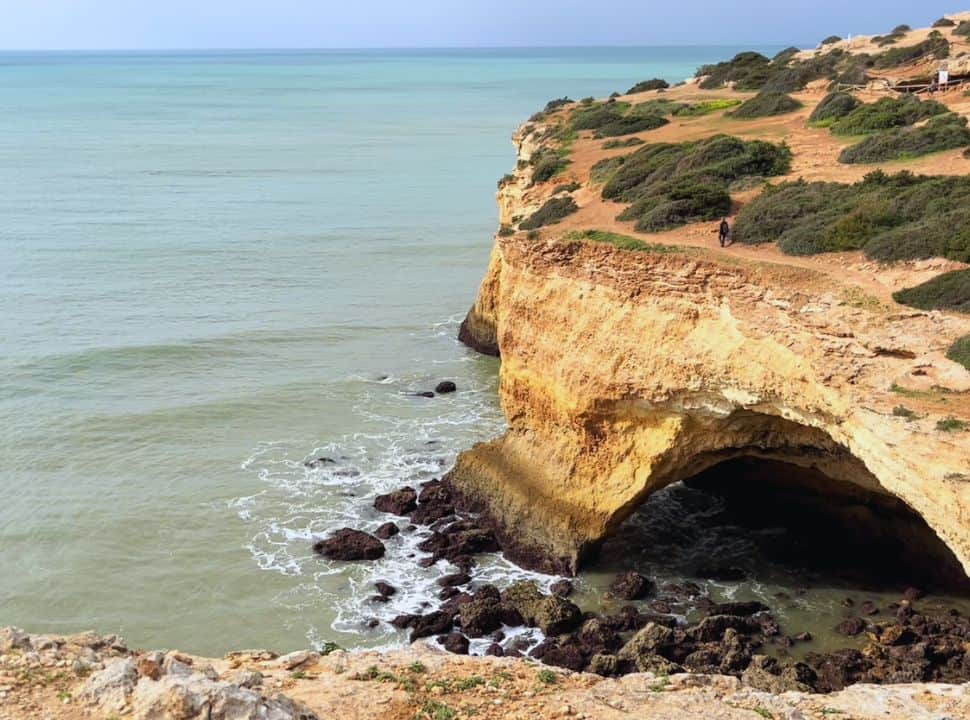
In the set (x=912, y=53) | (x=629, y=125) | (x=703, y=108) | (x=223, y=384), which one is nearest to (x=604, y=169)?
(x=629, y=125)

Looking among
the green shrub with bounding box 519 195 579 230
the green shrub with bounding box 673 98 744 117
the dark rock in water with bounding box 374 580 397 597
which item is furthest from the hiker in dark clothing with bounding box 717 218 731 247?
the green shrub with bounding box 673 98 744 117

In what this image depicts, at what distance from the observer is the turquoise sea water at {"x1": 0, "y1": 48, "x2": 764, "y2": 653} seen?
20.4 meters

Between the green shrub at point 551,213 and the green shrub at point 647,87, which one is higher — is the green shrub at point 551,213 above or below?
below

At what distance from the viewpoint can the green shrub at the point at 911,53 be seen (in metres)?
44.5

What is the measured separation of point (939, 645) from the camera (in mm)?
16828

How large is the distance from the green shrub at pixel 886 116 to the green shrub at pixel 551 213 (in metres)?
9.88

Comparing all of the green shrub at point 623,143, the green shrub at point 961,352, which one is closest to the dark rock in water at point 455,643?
the green shrub at point 961,352

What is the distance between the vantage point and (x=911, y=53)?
148ft

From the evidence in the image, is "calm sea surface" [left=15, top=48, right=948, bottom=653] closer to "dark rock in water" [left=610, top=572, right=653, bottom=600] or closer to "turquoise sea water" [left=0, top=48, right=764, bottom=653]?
"turquoise sea water" [left=0, top=48, right=764, bottom=653]

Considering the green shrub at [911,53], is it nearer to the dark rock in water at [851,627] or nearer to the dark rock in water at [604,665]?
the dark rock in water at [851,627]

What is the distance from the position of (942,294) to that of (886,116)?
51.1 ft

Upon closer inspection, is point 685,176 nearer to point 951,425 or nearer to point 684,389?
point 684,389

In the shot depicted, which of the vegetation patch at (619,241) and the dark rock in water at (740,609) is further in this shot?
the vegetation patch at (619,241)

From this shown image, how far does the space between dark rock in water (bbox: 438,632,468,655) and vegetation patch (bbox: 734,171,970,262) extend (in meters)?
10.3
